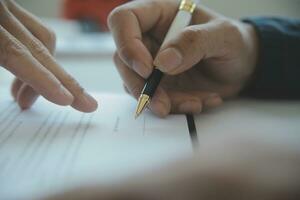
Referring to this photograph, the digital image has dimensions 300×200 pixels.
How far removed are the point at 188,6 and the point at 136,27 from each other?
11 centimetres

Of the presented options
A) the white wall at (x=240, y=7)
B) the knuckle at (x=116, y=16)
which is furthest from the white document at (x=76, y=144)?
the white wall at (x=240, y=7)

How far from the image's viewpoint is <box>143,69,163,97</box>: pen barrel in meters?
0.52

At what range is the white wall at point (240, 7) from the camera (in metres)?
1.51

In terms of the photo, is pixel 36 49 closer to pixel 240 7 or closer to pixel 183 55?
pixel 183 55

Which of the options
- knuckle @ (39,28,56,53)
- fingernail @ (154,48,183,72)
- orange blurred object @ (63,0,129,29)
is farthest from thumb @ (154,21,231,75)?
orange blurred object @ (63,0,129,29)

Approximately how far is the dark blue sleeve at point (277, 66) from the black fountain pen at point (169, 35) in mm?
134

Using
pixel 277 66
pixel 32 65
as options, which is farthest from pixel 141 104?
pixel 277 66

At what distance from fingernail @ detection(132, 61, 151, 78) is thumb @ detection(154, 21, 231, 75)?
18 millimetres

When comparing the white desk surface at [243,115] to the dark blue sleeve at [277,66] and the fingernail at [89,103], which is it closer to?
the dark blue sleeve at [277,66]

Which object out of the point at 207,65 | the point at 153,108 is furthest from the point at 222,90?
the point at 153,108

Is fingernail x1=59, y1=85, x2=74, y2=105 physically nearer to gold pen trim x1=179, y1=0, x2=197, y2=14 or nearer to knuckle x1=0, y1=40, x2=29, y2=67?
knuckle x1=0, y1=40, x2=29, y2=67

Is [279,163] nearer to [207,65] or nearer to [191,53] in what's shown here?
[191,53]

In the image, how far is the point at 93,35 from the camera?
1.23 meters

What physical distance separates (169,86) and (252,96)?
143mm
